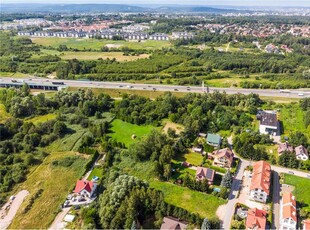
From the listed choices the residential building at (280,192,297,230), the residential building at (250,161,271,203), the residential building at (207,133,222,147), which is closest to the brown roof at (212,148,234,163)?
the residential building at (207,133,222,147)

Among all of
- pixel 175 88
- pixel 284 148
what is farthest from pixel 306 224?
pixel 175 88

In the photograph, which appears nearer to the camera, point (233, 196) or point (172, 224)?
point (172, 224)

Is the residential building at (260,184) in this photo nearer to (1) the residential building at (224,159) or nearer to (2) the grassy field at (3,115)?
(1) the residential building at (224,159)

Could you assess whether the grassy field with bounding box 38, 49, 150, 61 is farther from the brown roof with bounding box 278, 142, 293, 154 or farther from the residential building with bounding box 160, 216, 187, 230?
the residential building with bounding box 160, 216, 187, 230

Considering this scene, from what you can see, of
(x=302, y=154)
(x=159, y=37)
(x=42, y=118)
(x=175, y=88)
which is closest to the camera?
(x=302, y=154)

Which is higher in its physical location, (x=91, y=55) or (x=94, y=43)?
(x=94, y=43)

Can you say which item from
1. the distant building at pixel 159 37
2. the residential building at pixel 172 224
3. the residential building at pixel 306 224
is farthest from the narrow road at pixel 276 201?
the distant building at pixel 159 37

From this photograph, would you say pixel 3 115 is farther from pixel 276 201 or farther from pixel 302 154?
pixel 302 154
